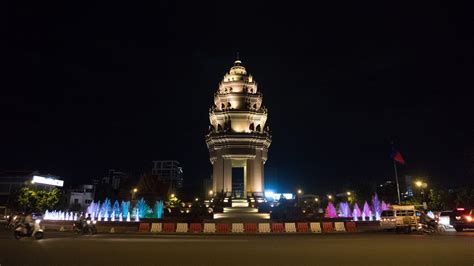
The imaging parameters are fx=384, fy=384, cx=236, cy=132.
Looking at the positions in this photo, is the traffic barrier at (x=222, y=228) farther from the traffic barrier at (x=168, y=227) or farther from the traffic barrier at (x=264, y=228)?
the traffic barrier at (x=168, y=227)

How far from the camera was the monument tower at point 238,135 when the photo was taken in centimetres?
4916

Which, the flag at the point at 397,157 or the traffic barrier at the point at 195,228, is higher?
the flag at the point at 397,157

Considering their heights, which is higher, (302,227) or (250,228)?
(302,227)

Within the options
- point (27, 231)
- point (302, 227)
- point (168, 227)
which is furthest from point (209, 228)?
point (27, 231)

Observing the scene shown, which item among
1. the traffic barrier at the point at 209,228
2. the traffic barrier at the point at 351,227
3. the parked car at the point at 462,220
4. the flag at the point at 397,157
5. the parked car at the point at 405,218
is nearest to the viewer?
the parked car at the point at 405,218

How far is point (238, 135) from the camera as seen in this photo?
4897 cm

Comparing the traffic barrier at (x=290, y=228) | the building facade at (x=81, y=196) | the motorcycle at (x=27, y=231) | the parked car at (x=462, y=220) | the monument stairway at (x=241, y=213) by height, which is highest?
the building facade at (x=81, y=196)

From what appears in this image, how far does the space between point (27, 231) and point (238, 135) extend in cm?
3059

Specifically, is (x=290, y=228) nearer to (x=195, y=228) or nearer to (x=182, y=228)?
(x=195, y=228)

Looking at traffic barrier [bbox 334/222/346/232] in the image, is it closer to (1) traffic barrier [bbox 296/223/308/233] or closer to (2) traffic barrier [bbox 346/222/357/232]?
(2) traffic barrier [bbox 346/222/357/232]

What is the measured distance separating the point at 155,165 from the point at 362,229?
12218 cm

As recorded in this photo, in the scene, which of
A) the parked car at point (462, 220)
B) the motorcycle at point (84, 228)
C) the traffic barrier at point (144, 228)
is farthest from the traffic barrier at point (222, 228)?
the parked car at point (462, 220)

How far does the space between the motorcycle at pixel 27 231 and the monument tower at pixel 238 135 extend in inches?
1113

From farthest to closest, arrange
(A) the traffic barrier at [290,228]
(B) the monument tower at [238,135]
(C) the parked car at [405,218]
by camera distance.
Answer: (B) the monument tower at [238,135] → (A) the traffic barrier at [290,228] → (C) the parked car at [405,218]
